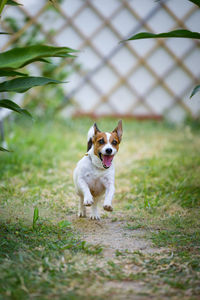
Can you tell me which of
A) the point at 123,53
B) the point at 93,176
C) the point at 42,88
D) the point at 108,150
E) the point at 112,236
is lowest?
the point at 112,236

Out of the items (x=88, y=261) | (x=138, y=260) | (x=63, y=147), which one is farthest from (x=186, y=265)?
(x=63, y=147)

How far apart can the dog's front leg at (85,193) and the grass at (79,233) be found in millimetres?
148

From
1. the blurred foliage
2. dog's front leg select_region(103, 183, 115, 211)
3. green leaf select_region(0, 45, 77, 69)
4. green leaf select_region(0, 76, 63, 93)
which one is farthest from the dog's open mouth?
the blurred foliage

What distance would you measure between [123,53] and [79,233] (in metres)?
4.58

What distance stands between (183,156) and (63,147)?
126cm

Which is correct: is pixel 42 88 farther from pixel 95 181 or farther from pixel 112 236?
pixel 112 236

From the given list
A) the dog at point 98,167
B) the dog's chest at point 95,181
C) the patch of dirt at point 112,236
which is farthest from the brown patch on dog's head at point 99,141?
the patch of dirt at point 112,236

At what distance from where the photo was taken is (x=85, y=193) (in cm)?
196

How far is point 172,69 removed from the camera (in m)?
5.92

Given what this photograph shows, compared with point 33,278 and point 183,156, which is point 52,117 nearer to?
point 183,156

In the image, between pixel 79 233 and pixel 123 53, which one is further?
pixel 123 53

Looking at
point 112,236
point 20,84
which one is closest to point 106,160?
point 112,236

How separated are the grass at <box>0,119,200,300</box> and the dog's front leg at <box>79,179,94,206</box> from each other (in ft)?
0.49

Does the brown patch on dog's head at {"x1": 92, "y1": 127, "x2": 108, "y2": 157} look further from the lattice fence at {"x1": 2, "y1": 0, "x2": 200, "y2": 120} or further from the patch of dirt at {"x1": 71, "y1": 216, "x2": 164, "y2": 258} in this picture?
the lattice fence at {"x1": 2, "y1": 0, "x2": 200, "y2": 120}
